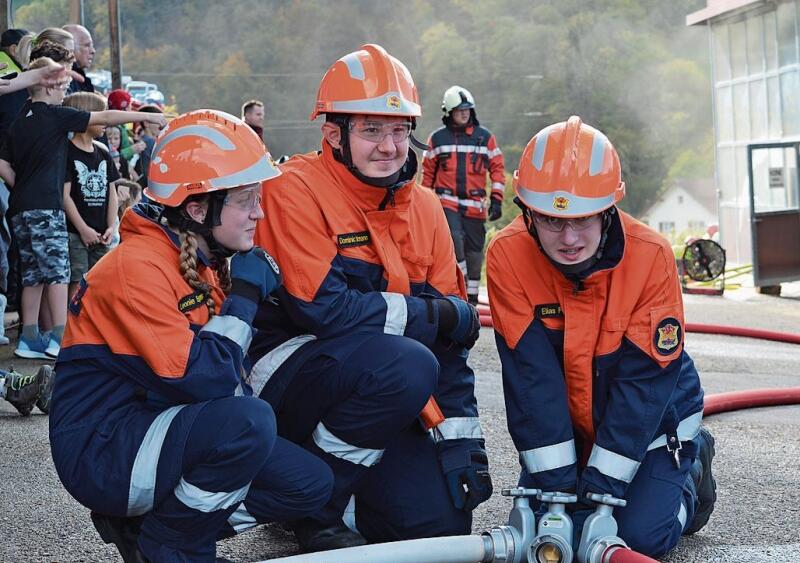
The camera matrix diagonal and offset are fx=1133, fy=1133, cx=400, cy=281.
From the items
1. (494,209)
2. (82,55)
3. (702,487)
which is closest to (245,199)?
(702,487)

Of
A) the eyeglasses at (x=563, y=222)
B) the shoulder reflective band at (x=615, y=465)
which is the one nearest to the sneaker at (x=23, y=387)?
the eyeglasses at (x=563, y=222)

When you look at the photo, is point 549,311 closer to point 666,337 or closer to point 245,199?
point 666,337

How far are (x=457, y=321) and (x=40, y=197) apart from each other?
3.85m

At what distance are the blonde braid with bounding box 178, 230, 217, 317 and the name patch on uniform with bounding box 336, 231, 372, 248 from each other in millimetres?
567

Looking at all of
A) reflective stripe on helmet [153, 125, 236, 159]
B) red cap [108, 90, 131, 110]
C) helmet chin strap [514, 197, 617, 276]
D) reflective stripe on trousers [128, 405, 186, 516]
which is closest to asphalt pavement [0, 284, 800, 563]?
reflective stripe on trousers [128, 405, 186, 516]

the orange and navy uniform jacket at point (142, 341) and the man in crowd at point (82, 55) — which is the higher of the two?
the man in crowd at point (82, 55)

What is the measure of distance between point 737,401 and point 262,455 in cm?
338

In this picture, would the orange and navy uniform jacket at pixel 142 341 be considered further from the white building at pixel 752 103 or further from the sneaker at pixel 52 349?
the white building at pixel 752 103

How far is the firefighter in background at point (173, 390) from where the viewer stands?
9.67 feet

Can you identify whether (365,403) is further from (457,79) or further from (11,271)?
(457,79)

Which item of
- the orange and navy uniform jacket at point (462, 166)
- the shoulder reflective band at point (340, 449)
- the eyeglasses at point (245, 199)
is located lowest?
the shoulder reflective band at point (340, 449)

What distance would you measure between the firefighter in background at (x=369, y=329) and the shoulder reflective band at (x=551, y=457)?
7.8 inches

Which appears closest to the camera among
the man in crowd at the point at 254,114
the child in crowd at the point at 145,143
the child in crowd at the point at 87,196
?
the child in crowd at the point at 87,196

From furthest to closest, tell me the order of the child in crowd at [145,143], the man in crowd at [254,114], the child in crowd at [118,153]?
the man in crowd at [254,114] → the child in crowd at [145,143] → the child in crowd at [118,153]
